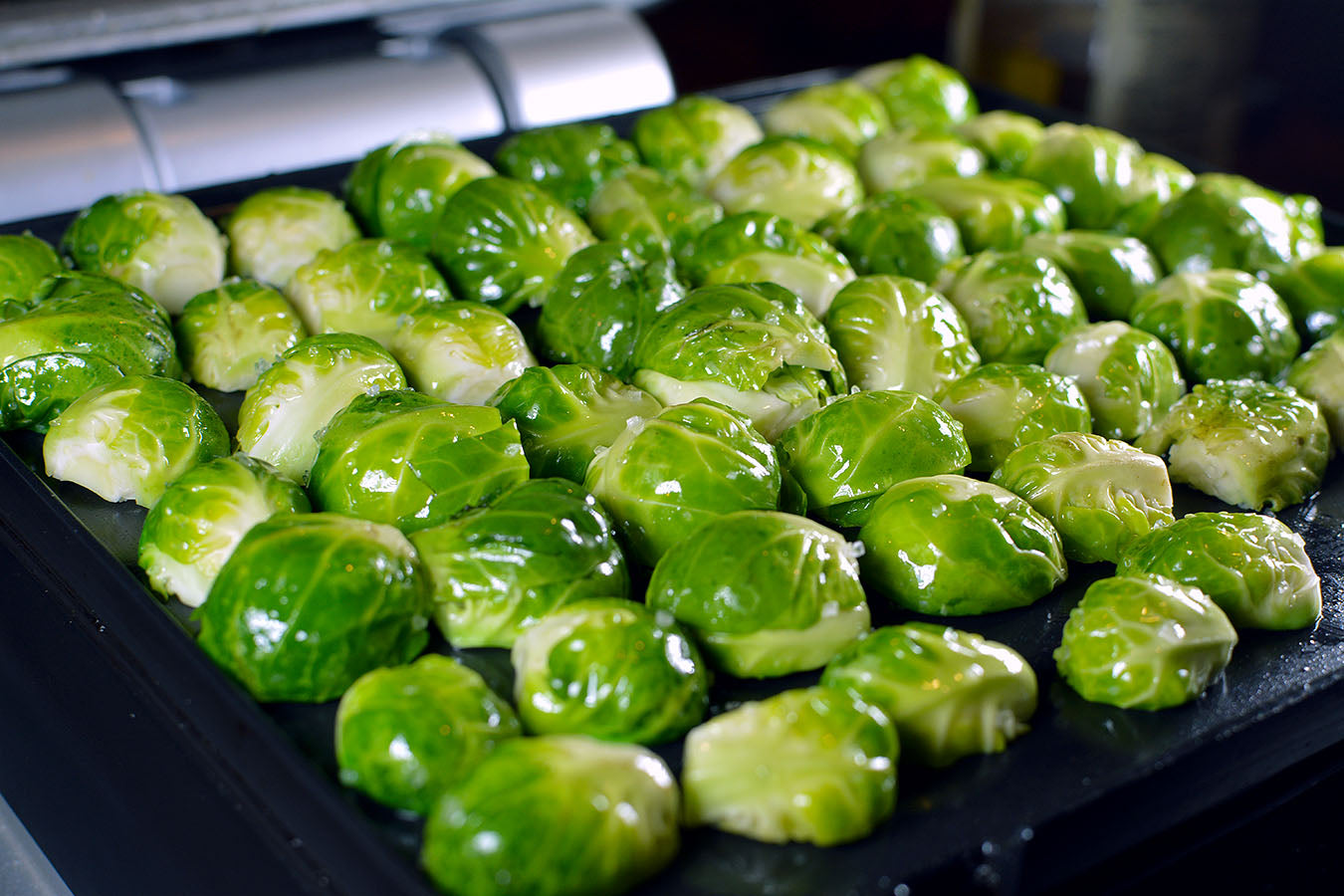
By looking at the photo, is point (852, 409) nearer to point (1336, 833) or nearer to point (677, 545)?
point (677, 545)

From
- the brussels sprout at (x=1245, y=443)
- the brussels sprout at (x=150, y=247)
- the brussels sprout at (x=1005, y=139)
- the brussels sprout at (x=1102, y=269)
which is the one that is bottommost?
the brussels sprout at (x=1245, y=443)

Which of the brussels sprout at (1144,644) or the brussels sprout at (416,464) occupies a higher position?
the brussels sprout at (416,464)

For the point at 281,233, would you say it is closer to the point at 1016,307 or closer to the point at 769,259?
the point at 769,259

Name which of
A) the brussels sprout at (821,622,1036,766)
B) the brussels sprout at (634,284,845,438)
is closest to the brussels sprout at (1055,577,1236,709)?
the brussels sprout at (821,622,1036,766)

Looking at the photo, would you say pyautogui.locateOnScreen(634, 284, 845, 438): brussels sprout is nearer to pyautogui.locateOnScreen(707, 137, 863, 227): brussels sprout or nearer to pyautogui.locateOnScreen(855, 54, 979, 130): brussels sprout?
pyautogui.locateOnScreen(707, 137, 863, 227): brussels sprout

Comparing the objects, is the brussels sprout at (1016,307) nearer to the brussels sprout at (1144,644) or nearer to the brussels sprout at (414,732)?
the brussels sprout at (1144,644)

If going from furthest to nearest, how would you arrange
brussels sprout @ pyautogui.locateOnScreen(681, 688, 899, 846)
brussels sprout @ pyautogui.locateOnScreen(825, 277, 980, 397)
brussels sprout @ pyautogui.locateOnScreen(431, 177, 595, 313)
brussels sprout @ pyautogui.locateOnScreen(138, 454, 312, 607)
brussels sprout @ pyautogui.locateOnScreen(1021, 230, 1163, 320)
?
brussels sprout @ pyautogui.locateOnScreen(1021, 230, 1163, 320)
brussels sprout @ pyautogui.locateOnScreen(431, 177, 595, 313)
brussels sprout @ pyautogui.locateOnScreen(825, 277, 980, 397)
brussels sprout @ pyautogui.locateOnScreen(138, 454, 312, 607)
brussels sprout @ pyautogui.locateOnScreen(681, 688, 899, 846)

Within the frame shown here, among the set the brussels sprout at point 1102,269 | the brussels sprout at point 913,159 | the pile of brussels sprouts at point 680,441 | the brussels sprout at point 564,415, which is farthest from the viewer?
the brussels sprout at point 913,159

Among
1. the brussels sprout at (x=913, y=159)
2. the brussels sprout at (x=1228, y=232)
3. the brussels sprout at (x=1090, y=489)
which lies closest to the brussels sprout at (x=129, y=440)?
the brussels sprout at (x=1090, y=489)
